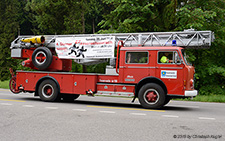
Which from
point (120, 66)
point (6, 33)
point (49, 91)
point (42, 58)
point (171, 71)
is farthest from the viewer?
point (6, 33)

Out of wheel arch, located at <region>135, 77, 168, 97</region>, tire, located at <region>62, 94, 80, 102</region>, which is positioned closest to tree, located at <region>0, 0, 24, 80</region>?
tire, located at <region>62, 94, 80, 102</region>

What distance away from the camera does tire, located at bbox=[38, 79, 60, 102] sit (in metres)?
12.6

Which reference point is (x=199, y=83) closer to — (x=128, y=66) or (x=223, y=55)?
(x=223, y=55)

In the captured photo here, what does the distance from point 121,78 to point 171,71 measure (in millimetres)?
2019

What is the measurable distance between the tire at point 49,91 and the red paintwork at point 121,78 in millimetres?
249

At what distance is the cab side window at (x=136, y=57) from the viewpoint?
11.3m

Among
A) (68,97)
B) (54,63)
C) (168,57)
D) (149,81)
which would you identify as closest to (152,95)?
(149,81)

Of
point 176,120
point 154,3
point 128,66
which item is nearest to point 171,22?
point 154,3

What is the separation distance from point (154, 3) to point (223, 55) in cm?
713

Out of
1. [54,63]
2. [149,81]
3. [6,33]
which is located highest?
[6,33]

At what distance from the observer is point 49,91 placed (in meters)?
12.9

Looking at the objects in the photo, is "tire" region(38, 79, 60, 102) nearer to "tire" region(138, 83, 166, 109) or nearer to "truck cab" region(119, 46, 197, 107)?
"truck cab" region(119, 46, 197, 107)

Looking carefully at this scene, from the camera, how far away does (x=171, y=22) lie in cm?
2081

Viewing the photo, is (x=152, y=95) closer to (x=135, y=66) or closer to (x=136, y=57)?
(x=135, y=66)
